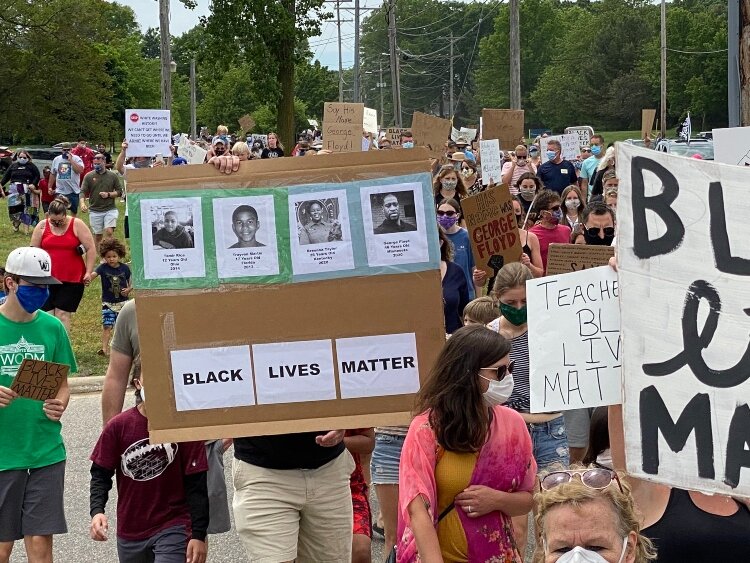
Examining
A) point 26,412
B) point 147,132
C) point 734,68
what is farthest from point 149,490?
point 147,132

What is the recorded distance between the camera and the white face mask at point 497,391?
13.8ft

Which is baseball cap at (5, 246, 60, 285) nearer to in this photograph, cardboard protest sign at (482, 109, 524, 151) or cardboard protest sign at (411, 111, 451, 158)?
cardboard protest sign at (411, 111, 451, 158)

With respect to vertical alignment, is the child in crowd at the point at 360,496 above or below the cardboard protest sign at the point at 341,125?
below

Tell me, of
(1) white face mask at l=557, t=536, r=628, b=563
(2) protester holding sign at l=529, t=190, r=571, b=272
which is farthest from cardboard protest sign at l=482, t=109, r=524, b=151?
(1) white face mask at l=557, t=536, r=628, b=563

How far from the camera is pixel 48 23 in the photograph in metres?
62.3

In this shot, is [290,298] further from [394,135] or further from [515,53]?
[515,53]

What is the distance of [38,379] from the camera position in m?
5.52

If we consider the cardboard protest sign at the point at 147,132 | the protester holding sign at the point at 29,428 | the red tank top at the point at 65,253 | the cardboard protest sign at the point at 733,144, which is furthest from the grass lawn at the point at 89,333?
the cardboard protest sign at the point at 733,144

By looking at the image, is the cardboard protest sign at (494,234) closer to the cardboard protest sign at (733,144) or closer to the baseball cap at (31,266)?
the cardboard protest sign at (733,144)

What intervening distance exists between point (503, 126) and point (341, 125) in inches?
169

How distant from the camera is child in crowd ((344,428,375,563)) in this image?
548 centimetres

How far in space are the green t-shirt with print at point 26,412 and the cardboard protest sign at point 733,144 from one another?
151 inches

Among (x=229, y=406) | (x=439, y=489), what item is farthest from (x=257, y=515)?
(x=439, y=489)

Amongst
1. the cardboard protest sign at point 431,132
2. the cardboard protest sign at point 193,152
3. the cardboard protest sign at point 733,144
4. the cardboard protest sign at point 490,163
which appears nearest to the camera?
the cardboard protest sign at point 733,144
